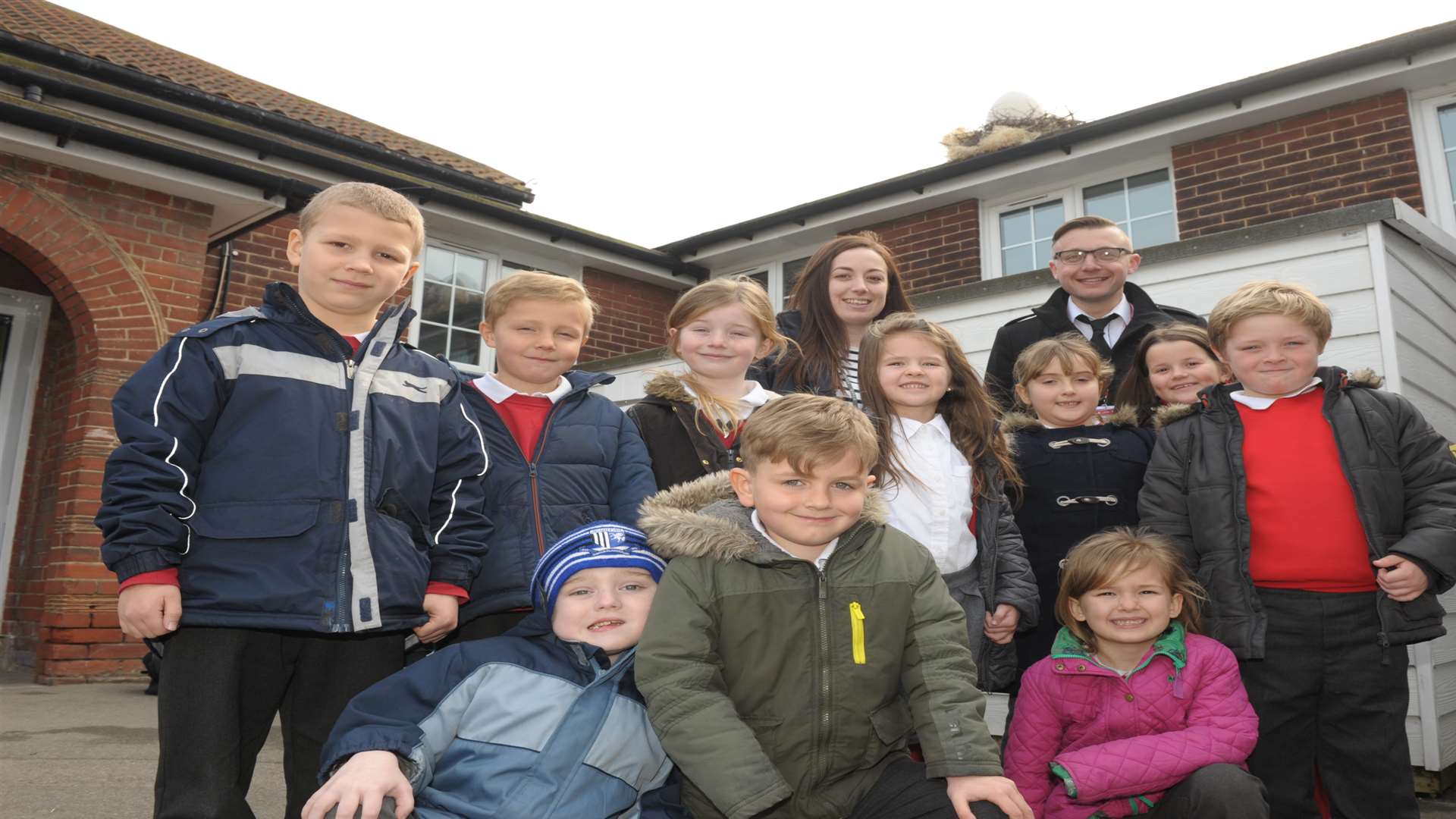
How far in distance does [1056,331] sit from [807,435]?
2.15 m

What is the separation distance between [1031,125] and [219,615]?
8817 millimetres

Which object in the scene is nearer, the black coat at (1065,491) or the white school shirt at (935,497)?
the white school shirt at (935,497)

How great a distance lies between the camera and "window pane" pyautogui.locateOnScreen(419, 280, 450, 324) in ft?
30.5

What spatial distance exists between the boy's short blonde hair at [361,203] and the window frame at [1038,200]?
7.00 meters

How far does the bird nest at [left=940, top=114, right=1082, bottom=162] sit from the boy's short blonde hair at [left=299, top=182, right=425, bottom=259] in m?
7.42

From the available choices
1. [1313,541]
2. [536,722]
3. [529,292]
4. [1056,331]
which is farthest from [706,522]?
[1056,331]

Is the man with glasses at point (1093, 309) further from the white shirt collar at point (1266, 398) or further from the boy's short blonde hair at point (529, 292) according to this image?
the boy's short blonde hair at point (529, 292)

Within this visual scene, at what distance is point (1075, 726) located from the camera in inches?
102

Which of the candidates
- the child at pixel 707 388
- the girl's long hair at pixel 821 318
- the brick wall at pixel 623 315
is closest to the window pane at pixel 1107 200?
the brick wall at pixel 623 315

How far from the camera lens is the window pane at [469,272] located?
9531 millimetres

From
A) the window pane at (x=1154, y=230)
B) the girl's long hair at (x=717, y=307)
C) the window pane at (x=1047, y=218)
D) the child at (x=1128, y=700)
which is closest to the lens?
the child at (x=1128, y=700)

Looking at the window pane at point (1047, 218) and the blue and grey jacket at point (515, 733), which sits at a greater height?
the window pane at point (1047, 218)

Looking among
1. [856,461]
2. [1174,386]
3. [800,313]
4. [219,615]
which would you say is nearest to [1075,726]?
[856,461]

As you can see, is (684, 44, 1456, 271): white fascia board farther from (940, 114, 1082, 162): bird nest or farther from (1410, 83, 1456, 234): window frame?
(940, 114, 1082, 162): bird nest
